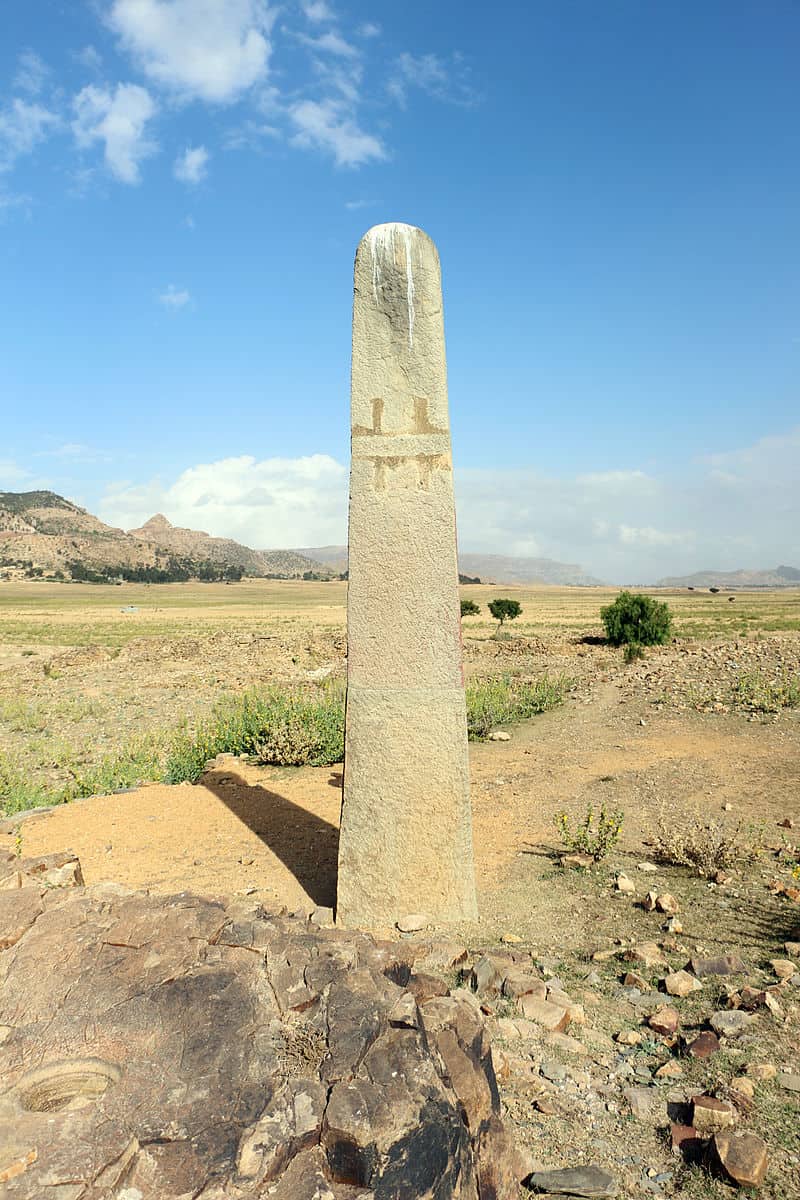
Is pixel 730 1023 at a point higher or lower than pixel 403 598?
lower

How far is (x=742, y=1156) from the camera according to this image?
2.67 meters

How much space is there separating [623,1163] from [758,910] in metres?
2.77

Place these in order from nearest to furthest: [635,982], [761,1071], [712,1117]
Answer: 1. [712,1117]
2. [761,1071]
3. [635,982]

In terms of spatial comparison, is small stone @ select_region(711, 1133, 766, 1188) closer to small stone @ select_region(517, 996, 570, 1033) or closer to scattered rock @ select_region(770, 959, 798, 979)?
small stone @ select_region(517, 996, 570, 1033)

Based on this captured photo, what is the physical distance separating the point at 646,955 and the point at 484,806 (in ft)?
11.3

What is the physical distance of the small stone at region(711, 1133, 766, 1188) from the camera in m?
2.63

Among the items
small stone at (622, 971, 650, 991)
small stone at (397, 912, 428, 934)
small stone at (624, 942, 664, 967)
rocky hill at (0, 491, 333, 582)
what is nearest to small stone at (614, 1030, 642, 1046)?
small stone at (622, 971, 650, 991)

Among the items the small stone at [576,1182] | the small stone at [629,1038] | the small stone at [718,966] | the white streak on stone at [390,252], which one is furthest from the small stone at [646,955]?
the white streak on stone at [390,252]

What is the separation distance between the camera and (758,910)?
5129 mm

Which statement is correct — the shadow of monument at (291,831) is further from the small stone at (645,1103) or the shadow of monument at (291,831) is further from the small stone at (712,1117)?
the small stone at (712,1117)

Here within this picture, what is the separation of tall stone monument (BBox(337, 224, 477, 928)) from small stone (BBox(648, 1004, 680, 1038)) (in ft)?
5.40

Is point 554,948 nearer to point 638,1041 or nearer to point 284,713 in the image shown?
point 638,1041

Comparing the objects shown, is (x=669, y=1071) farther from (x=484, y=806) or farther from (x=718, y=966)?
(x=484, y=806)

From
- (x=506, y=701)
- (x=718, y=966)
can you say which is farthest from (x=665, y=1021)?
(x=506, y=701)
